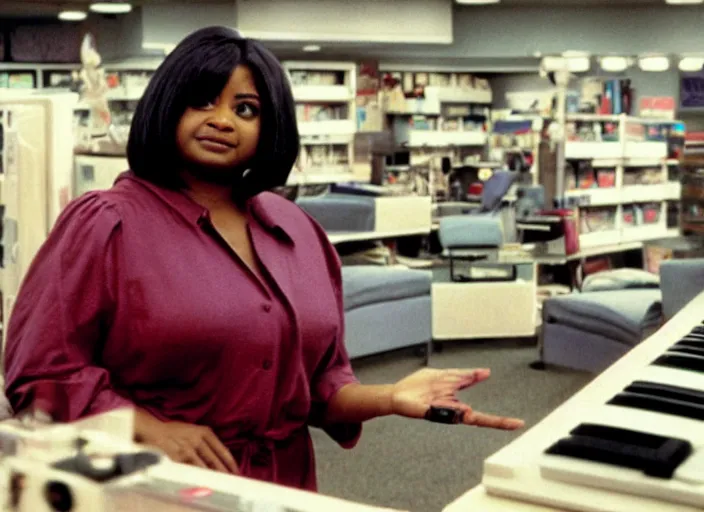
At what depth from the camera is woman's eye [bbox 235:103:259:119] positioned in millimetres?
1512

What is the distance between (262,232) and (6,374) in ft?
1.45

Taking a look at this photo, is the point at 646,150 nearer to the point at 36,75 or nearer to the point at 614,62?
the point at 614,62

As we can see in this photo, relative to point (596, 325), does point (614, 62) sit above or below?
above

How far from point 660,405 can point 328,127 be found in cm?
977

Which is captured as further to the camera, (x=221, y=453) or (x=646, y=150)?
(x=646, y=150)

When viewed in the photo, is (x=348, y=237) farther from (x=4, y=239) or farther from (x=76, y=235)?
(x=76, y=235)

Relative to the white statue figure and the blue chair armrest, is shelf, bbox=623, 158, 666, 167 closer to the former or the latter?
the blue chair armrest

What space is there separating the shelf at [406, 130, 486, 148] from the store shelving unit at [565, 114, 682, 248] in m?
2.79

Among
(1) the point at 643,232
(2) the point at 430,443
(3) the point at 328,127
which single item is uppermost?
(3) the point at 328,127

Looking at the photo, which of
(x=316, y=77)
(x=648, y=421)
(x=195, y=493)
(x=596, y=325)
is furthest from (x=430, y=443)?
(x=316, y=77)

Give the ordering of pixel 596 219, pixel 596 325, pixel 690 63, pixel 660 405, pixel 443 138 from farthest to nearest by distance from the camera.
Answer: pixel 443 138 → pixel 690 63 → pixel 596 219 → pixel 596 325 → pixel 660 405

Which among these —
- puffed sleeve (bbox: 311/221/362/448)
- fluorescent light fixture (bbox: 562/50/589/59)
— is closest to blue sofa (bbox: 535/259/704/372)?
puffed sleeve (bbox: 311/221/362/448)

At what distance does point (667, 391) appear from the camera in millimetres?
1299

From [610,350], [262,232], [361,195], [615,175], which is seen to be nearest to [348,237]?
[361,195]
